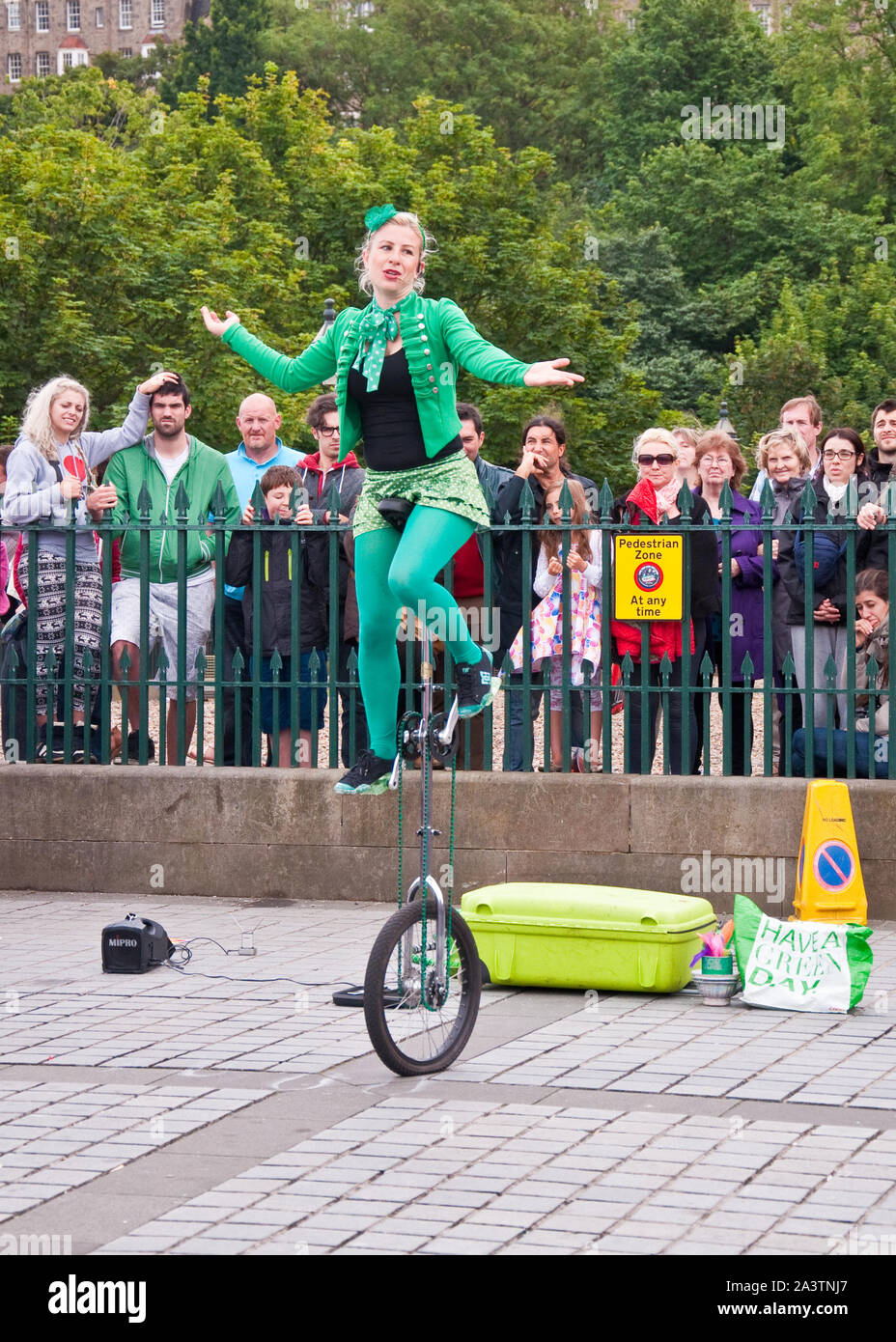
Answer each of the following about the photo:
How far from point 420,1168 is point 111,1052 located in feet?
6.14

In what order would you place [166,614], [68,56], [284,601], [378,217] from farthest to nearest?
[68,56]
[166,614]
[284,601]
[378,217]

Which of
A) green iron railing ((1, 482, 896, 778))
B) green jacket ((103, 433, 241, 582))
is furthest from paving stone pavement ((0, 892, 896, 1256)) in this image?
green jacket ((103, 433, 241, 582))

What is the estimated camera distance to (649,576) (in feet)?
32.3

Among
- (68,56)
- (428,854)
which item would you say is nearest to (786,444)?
(428,854)

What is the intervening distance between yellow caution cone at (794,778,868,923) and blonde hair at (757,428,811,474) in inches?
107

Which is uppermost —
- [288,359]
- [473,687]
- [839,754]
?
[288,359]

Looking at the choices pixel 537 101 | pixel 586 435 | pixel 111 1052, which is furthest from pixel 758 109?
pixel 111 1052

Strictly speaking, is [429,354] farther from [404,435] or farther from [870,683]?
[870,683]

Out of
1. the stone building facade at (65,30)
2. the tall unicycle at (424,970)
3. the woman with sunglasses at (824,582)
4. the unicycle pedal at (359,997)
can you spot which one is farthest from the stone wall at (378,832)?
the stone building facade at (65,30)

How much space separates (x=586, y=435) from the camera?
42.0m

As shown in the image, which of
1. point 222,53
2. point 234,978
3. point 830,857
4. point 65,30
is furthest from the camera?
point 65,30

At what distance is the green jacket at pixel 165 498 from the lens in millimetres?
10609

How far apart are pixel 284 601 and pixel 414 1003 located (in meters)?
4.12

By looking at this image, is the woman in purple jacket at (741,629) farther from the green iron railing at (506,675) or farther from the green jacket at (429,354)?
the green jacket at (429,354)
